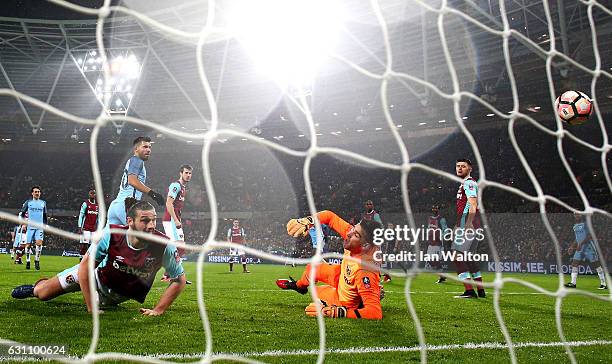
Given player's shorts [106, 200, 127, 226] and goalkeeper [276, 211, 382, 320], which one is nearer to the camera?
goalkeeper [276, 211, 382, 320]

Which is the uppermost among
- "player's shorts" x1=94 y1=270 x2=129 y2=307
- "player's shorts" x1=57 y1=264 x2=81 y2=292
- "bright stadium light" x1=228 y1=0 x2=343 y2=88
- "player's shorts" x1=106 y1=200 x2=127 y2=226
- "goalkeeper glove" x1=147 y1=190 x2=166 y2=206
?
"bright stadium light" x1=228 y1=0 x2=343 y2=88

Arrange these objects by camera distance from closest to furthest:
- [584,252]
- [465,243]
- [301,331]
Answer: [301,331]
[465,243]
[584,252]

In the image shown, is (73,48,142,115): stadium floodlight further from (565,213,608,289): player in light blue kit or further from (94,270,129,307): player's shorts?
(94,270,129,307): player's shorts

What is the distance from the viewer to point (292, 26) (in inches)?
778

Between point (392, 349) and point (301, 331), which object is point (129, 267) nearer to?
point (301, 331)

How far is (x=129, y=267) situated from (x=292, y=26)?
16.6m

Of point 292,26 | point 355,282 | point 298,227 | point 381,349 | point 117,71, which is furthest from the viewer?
point 117,71

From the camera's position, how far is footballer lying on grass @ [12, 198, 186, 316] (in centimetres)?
419

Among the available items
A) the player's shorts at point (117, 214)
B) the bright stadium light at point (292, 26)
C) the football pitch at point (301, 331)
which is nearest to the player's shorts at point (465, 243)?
the football pitch at point (301, 331)

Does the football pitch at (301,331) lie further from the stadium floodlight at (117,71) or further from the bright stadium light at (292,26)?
the stadium floodlight at (117,71)

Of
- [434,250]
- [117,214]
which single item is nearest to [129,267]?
[117,214]

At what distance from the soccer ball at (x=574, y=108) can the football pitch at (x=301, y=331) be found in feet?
5.46

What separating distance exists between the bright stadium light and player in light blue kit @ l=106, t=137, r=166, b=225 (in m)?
12.5
